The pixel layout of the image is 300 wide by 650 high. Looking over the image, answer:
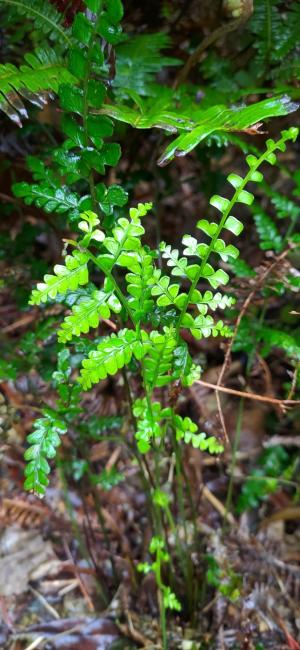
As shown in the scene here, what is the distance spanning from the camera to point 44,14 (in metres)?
0.89

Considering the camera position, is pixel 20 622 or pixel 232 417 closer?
pixel 20 622

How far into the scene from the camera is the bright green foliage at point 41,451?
2.56 feet

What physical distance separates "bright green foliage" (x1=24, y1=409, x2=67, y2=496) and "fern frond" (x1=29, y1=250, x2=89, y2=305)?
0.77 ft

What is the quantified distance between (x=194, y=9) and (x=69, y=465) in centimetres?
108

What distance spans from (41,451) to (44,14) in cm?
70

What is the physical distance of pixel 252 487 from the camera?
144 cm

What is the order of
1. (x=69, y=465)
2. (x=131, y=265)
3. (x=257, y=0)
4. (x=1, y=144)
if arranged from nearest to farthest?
(x=131, y=265)
(x=257, y=0)
(x=1, y=144)
(x=69, y=465)

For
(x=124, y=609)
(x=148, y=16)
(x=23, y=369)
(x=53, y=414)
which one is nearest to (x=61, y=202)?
(x=53, y=414)

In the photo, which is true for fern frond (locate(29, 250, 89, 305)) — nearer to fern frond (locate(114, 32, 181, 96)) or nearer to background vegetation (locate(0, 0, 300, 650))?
background vegetation (locate(0, 0, 300, 650))

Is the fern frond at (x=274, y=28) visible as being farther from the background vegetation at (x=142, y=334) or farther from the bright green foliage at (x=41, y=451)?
the bright green foliage at (x=41, y=451)

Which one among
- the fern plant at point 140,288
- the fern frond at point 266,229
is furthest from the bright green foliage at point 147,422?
the fern frond at point 266,229

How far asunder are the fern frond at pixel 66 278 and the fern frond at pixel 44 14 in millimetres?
414

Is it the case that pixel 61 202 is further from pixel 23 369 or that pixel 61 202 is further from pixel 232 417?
pixel 232 417

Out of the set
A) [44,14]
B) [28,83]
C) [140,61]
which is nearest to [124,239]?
[28,83]
